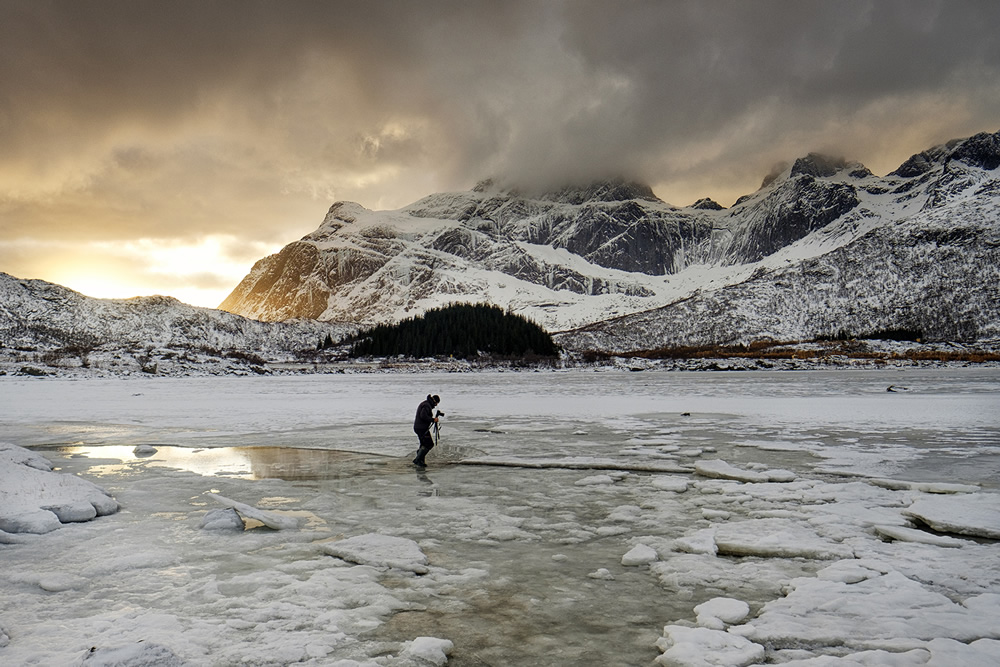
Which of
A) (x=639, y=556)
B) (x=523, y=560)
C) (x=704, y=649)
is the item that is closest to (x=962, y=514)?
(x=639, y=556)

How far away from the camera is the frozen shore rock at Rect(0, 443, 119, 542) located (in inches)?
300

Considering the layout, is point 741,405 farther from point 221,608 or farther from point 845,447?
point 221,608

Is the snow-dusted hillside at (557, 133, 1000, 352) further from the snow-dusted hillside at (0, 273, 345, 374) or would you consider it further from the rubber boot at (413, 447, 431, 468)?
the rubber boot at (413, 447, 431, 468)

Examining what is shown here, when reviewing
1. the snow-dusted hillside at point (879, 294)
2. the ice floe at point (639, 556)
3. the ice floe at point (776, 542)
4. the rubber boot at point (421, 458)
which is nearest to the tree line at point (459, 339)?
the snow-dusted hillside at point (879, 294)

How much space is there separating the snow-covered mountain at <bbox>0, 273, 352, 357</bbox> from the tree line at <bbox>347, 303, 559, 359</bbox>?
1151 inches

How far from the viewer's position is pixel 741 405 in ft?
90.1

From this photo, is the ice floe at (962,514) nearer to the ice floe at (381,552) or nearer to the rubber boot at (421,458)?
the ice floe at (381,552)

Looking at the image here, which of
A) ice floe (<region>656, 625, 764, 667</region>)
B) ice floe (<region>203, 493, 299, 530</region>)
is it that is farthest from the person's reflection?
ice floe (<region>656, 625, 764, 667</region>)

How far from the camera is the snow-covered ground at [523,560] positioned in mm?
4379

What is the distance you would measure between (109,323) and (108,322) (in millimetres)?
675

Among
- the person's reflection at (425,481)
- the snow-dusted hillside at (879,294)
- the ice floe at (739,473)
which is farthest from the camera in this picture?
the snow-dusted hillside at (879,294)

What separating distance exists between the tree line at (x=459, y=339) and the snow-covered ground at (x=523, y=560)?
343 feet

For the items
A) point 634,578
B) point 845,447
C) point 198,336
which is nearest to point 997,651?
point 634,578

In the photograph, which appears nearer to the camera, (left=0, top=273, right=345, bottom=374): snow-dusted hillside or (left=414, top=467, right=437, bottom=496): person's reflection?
(left=414, top=467, right=437, bottom=496): person's reflection
